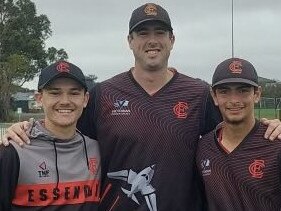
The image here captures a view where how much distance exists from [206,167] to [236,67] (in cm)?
86

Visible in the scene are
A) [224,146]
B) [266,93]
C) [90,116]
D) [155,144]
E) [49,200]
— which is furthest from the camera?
[266,93]

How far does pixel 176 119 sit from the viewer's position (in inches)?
191

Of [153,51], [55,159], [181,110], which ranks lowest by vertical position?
[55,159]

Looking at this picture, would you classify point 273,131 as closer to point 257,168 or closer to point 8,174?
point 257,168

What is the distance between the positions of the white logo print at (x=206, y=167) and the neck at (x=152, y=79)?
31.8 inches

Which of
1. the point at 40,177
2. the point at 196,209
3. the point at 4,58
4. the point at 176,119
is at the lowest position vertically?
the point at 196,209

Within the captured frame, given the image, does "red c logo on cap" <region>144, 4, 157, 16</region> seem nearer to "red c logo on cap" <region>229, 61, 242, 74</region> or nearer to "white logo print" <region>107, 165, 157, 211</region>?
"red c logo on cap" <region>229, 61, 242, 74</region>

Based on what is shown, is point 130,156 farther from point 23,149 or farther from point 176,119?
point 23,149

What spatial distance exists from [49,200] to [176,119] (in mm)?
1365

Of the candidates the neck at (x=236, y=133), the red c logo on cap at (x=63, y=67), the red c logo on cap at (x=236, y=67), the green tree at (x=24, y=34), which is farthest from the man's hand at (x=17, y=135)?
the green tree at (x=24, y=34)

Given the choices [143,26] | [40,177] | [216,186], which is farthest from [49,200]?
[143,26]

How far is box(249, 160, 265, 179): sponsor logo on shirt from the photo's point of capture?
13.7 ft

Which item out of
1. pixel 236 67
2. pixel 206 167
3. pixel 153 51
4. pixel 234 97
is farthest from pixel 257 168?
pixel 153 51

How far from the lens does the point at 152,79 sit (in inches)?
195
